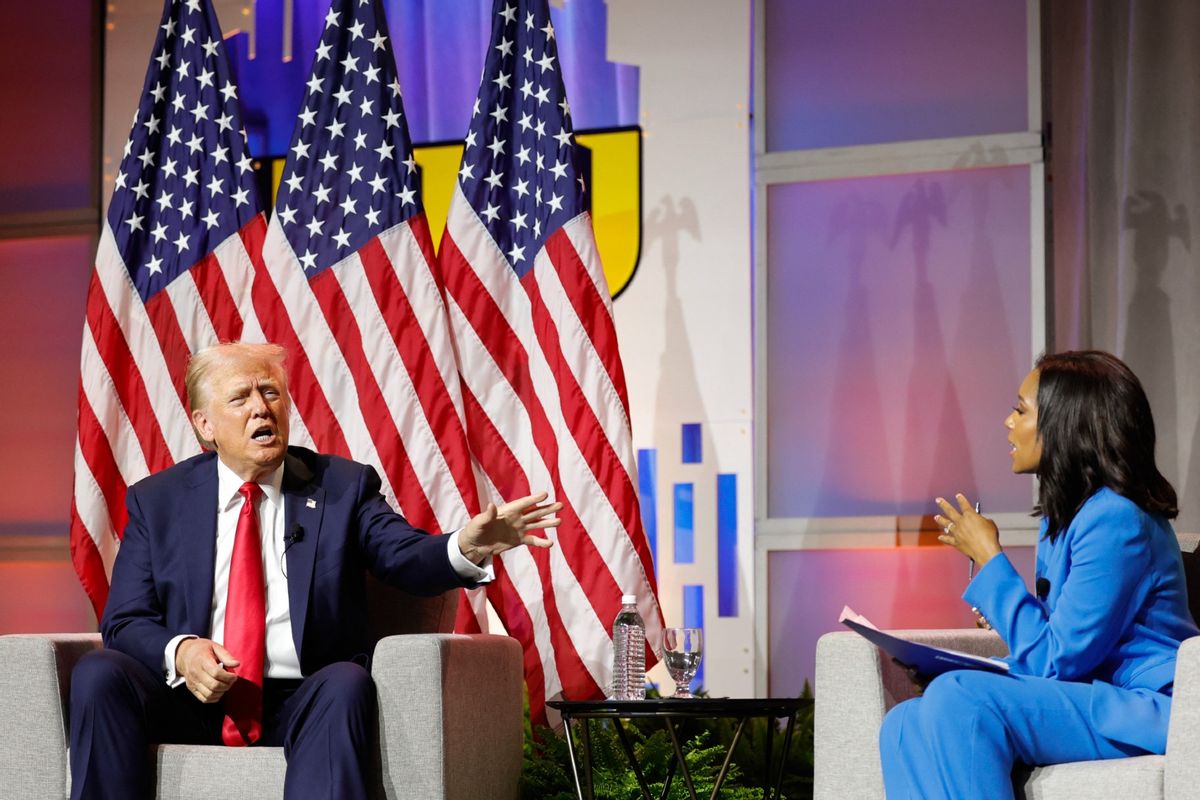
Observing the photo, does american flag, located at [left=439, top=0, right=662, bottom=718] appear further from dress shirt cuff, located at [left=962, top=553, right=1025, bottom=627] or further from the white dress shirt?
dress shirt cuff, located at [left=962, top=553, right=1025, bottom=627]

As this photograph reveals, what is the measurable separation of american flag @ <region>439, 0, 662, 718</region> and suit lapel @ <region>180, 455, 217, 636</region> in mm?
1040

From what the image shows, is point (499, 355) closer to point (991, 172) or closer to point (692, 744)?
point (692, 744)

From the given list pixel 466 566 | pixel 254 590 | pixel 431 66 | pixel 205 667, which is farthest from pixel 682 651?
pixel 431 66

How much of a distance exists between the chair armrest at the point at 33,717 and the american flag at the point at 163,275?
1.21 meters

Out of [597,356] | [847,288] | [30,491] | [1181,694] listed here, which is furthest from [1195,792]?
[30,491]

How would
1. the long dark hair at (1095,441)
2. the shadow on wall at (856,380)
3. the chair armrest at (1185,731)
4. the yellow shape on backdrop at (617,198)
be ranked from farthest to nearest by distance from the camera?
the yellow shape on backdrop at (617,198) < the shadow on wall at (856,380) < the long dark hair at (1095,441) < the chair armrest at (1185,731)

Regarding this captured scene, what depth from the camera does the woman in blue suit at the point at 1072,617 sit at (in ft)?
7.73

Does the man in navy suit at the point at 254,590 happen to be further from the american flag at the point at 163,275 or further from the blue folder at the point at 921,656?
the american flag at the point at 163,275

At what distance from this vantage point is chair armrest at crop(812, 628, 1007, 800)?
262 centimetres

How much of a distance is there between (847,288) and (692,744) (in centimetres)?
157

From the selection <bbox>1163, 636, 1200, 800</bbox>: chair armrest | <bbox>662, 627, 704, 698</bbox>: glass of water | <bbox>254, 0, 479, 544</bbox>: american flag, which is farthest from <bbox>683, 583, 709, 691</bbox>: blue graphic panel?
<bbox>1163, 636, 1200, 800</bbox>: chair armrest

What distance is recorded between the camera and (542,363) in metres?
4.08

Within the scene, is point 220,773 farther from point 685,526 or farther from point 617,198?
point 617,198

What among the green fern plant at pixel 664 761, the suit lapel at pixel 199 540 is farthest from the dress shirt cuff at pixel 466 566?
the green fern plant at pixel 664 761
